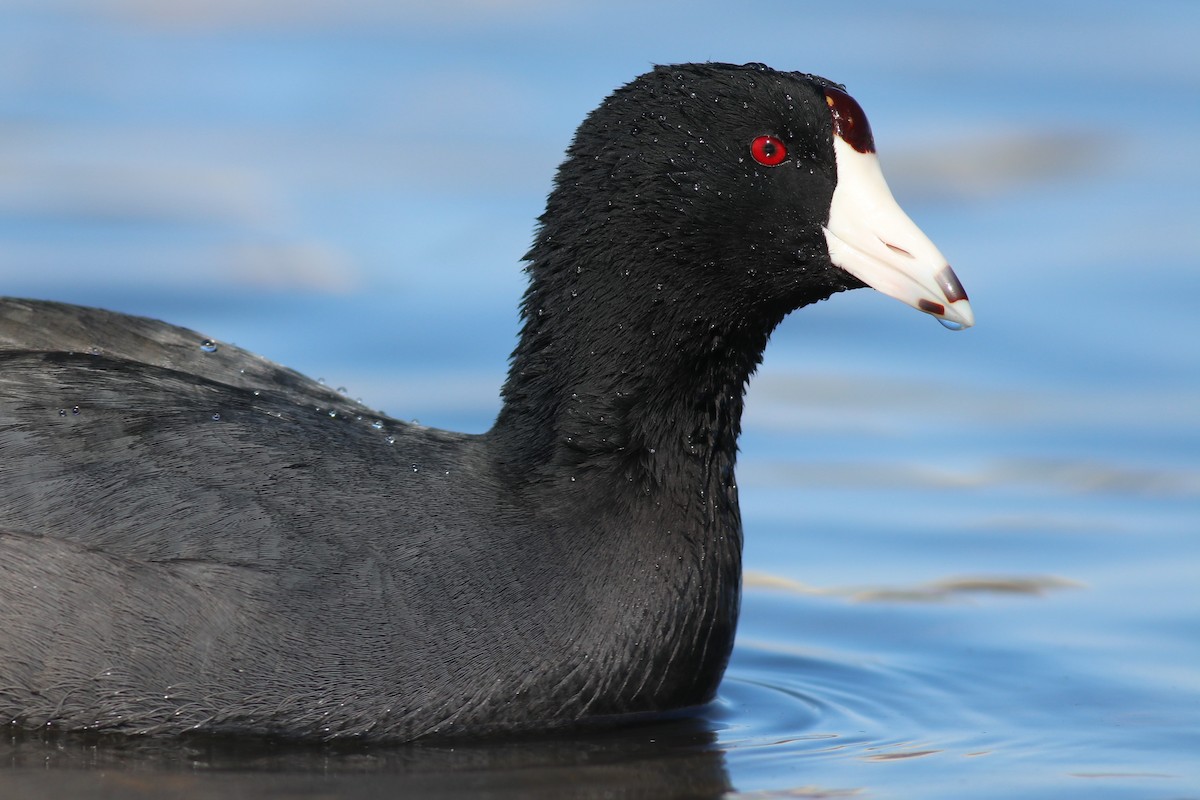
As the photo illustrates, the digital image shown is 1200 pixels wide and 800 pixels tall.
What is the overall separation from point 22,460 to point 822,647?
2202 millimetres

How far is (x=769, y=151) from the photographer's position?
555 cm

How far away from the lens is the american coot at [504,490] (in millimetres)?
5309

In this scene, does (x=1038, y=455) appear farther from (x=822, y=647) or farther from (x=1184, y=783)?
(x=1184, y=783)

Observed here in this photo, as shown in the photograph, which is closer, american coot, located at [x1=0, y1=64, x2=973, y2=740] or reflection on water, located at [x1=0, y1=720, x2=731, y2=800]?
reflection on water, located at [x1=0, y1=720, x2=731, y2=800]

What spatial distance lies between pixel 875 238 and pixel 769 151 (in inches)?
12.5

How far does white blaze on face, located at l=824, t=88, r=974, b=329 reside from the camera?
5.36 metres

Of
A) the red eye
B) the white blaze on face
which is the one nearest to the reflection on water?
the white blaze on face

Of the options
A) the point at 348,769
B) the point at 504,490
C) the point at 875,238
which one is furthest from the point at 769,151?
the point at 348,769

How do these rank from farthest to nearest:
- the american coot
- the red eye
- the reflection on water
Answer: the red eye
the american coot
the reflection on water

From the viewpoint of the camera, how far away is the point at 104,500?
539 cm

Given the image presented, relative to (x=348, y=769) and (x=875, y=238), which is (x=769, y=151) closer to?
(x=875, y=238)

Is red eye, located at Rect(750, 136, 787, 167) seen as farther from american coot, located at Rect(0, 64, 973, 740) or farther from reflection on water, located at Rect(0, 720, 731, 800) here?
reflection on water, located at Rect(0, 720, 731, 800)

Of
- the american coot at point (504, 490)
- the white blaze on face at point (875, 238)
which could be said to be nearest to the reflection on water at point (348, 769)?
the american coot at point (504, 490)

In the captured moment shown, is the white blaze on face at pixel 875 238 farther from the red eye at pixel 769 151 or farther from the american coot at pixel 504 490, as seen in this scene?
the red eye at pixel 769 151
